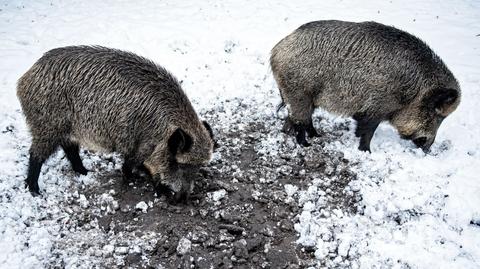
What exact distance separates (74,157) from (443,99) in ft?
15.2

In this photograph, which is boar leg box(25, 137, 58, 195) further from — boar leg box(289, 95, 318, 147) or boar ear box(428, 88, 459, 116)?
boar ear box(428, 88, 459, 116)

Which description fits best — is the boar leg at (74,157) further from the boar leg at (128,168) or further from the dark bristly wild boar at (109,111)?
the boar leg at (128,168)

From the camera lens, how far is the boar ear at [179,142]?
409 centimetres

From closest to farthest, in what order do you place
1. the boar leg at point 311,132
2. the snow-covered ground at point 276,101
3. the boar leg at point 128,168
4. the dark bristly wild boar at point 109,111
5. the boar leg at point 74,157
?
the snow-covered ground at point 276,101 < the dark bristly wild boar at point 109,111 < the boar leg at point 128,168 < the boar leg at point 74,157 < the boar leg at point 311,132

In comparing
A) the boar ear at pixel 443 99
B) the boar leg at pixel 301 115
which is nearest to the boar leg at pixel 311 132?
the boar leg at pixel 301 115

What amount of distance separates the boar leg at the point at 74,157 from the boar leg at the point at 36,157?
0.26m

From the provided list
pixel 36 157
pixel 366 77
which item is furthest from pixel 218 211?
pixel 366 77

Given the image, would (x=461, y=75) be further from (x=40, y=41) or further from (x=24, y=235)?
(x=40, y=41)

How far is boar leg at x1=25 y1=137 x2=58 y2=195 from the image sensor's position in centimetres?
453

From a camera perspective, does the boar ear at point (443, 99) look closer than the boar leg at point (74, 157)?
No

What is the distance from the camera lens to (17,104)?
6.26m

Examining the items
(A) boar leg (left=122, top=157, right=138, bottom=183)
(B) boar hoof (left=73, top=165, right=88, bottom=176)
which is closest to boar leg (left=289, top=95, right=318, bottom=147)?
(A) boar leg (left=122, top=157, right=138, bottom=183)

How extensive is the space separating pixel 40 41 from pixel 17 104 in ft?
9.14

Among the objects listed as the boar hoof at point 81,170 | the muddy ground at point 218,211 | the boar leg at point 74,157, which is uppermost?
the boar leg at point 74,157
